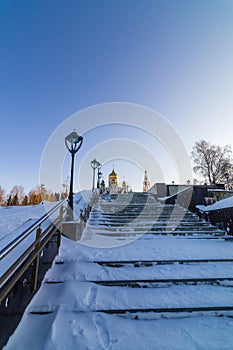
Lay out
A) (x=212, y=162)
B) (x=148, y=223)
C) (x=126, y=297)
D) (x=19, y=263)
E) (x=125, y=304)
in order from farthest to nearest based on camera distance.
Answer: (x=212, y=162) → (x=148, y=223) → (x=126, y=297) → (x=125, y=304) → (x=19, y=263)

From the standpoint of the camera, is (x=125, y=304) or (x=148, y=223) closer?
(x=125, y=304)

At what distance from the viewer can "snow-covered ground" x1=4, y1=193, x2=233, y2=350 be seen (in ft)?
5.98

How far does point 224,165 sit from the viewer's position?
27.4 metres

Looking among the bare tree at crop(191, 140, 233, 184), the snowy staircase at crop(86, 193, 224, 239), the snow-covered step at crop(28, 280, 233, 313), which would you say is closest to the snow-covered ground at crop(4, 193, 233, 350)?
the snow-covered step at crop(28, 280, 233, 313)

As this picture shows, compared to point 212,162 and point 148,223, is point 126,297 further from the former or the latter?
point 212,162

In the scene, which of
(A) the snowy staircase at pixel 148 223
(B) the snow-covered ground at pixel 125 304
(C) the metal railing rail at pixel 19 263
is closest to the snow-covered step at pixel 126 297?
(B) the snow-covered ground at pixel 125 304

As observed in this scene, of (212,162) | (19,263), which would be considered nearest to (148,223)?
(19,263)

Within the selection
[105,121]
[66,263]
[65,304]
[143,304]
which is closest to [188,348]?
[143,304]

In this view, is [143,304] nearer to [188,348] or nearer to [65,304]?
[188,348]

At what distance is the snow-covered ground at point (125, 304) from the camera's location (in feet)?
5.98

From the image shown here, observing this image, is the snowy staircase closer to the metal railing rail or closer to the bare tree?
the metal railing rail

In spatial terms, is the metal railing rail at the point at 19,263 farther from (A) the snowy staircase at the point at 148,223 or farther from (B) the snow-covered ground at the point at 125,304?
(A) the snowy staircase at the point at 148,223

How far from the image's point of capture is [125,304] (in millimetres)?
2375

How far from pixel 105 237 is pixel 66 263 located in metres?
1.97
